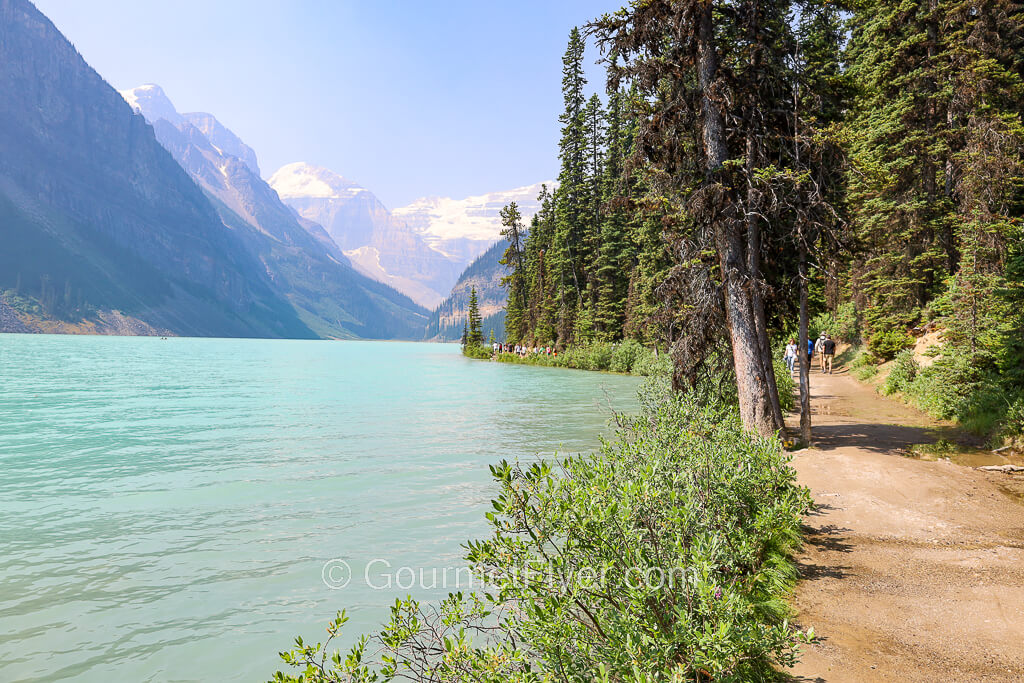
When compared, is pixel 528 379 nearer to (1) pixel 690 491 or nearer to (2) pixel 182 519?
(2) pixel 182 519

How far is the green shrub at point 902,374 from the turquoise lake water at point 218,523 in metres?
10.0

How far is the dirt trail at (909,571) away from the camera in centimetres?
454

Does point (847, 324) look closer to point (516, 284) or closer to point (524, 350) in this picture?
point (524, 350)

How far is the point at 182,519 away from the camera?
9867 mm

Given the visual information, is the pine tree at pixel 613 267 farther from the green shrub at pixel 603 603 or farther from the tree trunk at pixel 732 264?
the green shrub at pixel 603 603

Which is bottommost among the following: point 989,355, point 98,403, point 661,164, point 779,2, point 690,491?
point 98,403

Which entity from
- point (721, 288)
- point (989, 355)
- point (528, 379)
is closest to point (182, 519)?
point (721, 288)

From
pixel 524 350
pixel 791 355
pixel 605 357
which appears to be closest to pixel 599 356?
pixel 605 357

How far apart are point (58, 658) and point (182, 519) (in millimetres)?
4542

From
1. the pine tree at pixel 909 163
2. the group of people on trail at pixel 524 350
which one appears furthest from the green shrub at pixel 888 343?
the group of people on trail at pixel 524 350

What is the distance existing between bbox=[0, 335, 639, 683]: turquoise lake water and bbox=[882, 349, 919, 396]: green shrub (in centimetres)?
1000

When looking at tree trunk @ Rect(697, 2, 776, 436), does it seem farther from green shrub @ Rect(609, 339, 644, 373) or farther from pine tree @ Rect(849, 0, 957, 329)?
green shrub @ Rect(609, 339, 644, 373)

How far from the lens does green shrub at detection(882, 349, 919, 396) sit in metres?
20.2

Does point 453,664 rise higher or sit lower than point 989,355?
lower
